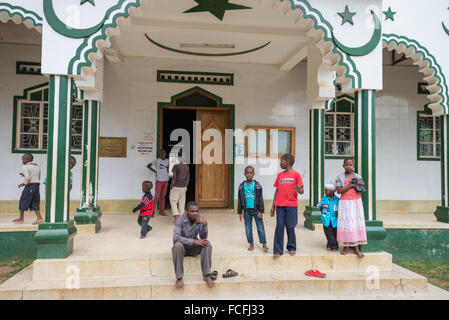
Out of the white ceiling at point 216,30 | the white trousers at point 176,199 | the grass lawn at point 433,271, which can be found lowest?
the grass lawn at point 433,271

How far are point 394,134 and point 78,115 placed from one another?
7.84 metres

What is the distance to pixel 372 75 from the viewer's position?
505 centimetres

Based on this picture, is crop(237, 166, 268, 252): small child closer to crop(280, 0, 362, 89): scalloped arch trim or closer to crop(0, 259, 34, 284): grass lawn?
crop(280, 0, 362, 89): scalloped arch trim

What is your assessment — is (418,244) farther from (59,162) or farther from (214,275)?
(59,162)

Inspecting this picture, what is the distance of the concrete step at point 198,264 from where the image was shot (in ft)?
13.5

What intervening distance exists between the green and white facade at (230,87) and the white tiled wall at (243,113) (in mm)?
26

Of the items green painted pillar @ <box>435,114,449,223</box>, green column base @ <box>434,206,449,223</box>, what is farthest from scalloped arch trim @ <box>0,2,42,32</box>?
green column base @ <box>434,206,449,223</box>

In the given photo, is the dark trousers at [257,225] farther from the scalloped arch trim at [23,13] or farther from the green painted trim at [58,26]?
the scalloped arch trim at [23,13]


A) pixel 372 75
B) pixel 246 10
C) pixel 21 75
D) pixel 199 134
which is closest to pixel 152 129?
pixel 199 134

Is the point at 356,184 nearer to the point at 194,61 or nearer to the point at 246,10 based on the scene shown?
A: the point at 246,10

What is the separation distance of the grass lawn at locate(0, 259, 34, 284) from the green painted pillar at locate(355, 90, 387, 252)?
17.3 ft

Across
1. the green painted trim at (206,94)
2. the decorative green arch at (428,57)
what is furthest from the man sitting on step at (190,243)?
the decorative green arch at (428,57)

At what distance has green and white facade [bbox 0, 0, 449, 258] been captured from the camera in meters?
4.40

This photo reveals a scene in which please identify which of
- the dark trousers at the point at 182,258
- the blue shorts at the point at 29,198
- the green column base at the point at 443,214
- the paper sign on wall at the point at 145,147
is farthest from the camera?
the paper sign on wall at the point at 145,147
